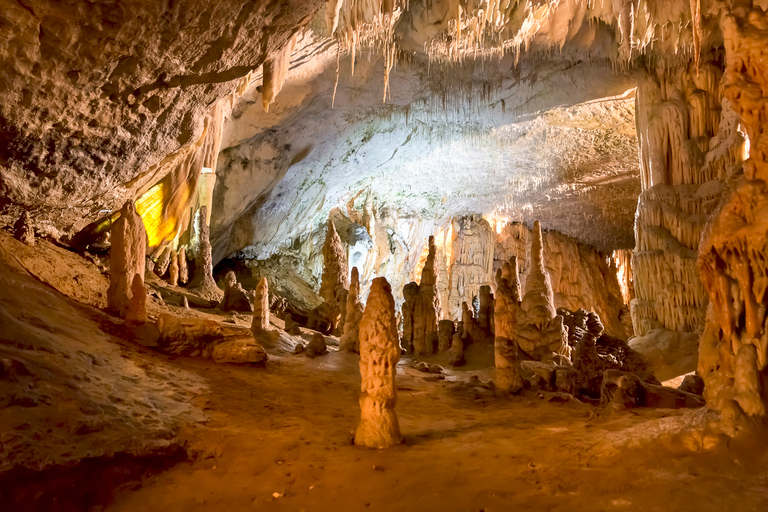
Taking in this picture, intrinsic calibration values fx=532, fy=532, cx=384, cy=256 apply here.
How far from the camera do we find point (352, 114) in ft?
56.9

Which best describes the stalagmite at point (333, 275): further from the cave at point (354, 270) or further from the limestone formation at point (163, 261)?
the limestone formation at point (163, 261)

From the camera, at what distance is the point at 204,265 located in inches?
732

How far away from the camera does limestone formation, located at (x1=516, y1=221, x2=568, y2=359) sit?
13719 mm

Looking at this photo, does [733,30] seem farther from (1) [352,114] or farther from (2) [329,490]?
(1) [352,114]

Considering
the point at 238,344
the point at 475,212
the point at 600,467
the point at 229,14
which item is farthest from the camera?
the point at 475,212

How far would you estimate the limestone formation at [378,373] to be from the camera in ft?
20.3

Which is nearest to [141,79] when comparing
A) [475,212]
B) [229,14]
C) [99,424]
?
[229,14]

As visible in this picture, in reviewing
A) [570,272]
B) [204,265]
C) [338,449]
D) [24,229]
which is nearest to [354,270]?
[204,265]

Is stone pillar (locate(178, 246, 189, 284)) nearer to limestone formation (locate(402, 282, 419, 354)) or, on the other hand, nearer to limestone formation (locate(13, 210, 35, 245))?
limestone formation (locate(13, 210, 35, 245))

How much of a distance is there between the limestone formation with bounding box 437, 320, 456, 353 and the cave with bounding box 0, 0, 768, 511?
163 mm

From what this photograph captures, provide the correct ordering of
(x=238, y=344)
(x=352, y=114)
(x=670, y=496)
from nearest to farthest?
1. (x=670, y=496)
2. (x=238, y=344)
3. (x=352, y=114)

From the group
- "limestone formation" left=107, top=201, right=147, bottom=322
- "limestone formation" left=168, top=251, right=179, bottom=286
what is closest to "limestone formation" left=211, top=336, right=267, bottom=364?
"limestone formation" left=107, top=201, right=147, bottom=322

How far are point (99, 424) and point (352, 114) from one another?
44.5ft

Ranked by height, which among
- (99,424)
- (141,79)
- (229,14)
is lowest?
(99,424)
